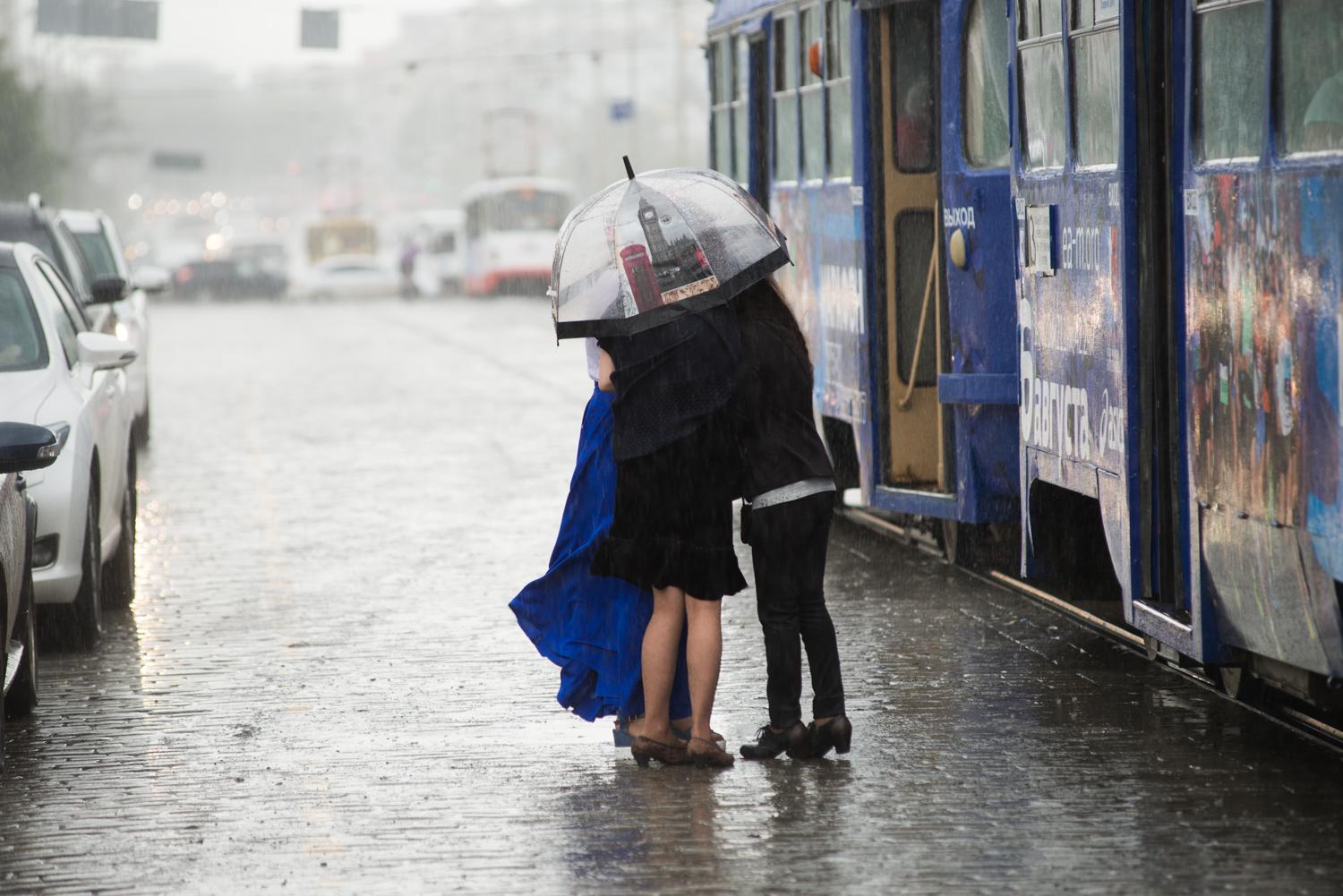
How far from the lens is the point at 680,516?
6.39 metres

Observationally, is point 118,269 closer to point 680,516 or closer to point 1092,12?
point 1092,12

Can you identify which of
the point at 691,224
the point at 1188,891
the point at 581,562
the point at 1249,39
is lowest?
the point at 1188,891

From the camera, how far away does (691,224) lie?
636cm

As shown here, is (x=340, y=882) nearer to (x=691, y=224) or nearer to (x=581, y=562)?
(x=581, y=562)

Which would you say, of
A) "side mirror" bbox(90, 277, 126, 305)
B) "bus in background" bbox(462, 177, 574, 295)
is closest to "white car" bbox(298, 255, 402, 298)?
"bus in background" bbox(462, 177, 574, 295)

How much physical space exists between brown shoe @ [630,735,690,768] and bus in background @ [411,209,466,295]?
49796 mm

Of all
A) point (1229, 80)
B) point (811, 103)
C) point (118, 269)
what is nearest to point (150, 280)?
point (118, 269)

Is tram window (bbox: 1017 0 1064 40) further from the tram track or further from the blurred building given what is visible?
the blurred building

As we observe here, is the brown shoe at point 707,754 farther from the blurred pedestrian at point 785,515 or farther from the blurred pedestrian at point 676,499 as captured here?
the blurred pedestrian at point 785,515

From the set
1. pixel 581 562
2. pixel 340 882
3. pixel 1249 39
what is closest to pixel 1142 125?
pixel 1249 39

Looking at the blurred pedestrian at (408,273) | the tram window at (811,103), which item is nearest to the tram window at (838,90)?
the tram window at (811,103)

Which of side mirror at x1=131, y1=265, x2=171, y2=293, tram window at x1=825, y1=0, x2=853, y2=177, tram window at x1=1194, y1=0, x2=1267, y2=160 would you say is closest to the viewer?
tram window at x1=1194, y1=0, x2=1267, y2=160

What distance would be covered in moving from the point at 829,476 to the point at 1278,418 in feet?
4.22

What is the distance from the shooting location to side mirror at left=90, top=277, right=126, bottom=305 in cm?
1204
